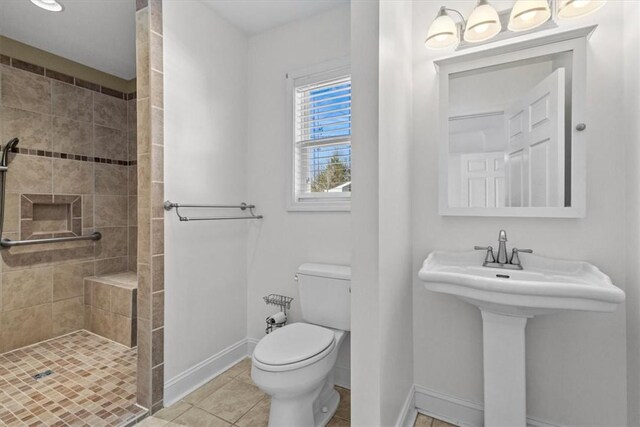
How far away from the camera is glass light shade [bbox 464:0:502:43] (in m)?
1.43

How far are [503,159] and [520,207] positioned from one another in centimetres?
26

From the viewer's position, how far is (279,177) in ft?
7.32

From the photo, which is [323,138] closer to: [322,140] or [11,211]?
[322,140]

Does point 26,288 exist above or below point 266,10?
below

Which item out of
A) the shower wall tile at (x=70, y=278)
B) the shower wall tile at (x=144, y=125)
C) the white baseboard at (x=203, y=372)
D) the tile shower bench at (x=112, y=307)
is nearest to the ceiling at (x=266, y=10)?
the shower wall tile at (x=144, y=125)

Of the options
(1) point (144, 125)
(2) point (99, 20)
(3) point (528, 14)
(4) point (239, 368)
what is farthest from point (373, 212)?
(2) point (99, 20)

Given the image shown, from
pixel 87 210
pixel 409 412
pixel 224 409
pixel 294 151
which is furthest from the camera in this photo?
pixel 87 210

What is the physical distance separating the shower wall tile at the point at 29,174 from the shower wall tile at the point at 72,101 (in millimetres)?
448

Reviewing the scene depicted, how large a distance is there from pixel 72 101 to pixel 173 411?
2.66m

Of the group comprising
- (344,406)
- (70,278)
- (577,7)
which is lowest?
(344,406)

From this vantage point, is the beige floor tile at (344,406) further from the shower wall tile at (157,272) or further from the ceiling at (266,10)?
the ceiling at (266,10)

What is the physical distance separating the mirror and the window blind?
648 mm

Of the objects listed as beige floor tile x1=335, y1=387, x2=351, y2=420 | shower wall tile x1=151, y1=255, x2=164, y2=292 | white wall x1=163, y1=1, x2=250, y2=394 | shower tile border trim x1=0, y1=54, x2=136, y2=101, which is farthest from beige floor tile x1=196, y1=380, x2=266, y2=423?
shower tile border trim x1=0, y1=54, x2=136, y2=101

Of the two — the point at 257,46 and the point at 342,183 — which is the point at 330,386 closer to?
the point at 342,183
